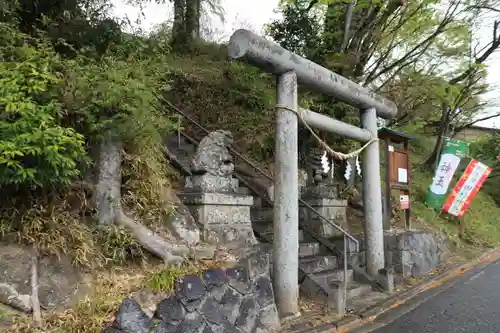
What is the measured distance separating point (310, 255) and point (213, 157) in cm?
275

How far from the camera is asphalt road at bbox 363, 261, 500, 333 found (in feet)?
18.8

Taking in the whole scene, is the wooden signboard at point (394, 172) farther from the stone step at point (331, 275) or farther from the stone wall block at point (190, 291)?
the stone wall block at point (190, 291)

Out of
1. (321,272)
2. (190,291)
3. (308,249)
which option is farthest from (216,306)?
(308,249)

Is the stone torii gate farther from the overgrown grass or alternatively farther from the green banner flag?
the green banner flag

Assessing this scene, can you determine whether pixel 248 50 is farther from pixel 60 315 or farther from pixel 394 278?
pixel 394 278

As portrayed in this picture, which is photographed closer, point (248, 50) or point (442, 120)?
point (248, 50)

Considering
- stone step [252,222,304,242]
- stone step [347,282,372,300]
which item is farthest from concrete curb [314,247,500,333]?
stone step [252,222,304,242]

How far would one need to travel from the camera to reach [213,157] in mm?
5918

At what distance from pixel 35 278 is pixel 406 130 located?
12.8m

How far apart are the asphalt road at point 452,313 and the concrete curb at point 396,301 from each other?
160mm

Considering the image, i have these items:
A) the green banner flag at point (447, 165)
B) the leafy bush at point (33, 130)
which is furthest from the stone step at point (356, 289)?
the green banner flag at point (447, 165)

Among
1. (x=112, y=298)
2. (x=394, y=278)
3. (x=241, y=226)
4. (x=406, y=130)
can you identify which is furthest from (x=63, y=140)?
(x=406, y=130)

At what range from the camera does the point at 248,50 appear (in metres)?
5.01

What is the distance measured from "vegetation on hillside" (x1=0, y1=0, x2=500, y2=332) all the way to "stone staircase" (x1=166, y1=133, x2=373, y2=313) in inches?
47.8
